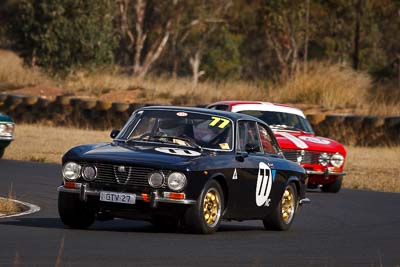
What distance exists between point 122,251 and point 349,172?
14921 mm

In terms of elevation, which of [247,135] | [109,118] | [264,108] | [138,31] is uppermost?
[247,135]

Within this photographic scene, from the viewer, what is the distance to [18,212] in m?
14.4

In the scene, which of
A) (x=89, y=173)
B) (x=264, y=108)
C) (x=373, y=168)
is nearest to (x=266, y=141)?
(x=89, y=173)

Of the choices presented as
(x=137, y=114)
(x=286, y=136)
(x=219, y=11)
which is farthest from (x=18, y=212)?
(x=219, y=11)

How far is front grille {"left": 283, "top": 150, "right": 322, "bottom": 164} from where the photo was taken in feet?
65.3

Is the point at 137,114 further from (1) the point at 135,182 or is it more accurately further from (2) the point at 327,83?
(2) the point at 327,83

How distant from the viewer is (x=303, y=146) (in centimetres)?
2006

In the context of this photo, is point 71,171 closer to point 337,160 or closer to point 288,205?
point 288,205

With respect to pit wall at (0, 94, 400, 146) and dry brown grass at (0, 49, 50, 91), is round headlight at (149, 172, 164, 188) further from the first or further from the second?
dry brown grass at (0, 49, 50, 91)

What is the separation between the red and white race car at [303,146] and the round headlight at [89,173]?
7.95 metres

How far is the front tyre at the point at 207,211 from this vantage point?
1216 centimetres

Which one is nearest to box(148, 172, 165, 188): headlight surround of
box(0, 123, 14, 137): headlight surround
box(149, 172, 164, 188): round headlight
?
box(149, 172, 164, 188): round headlight

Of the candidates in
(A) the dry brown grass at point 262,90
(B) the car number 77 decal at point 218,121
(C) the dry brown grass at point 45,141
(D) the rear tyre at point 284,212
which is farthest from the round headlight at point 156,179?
(A) the dry brown grass at point 262,90

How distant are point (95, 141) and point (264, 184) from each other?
15981mm
